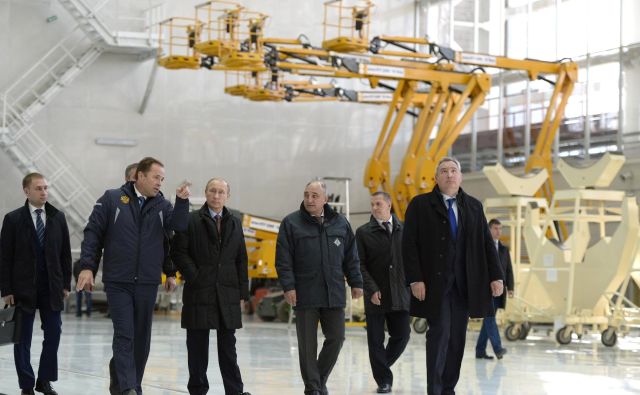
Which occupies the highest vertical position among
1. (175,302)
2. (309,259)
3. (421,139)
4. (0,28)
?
(0,28)

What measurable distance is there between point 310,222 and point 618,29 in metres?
21.5

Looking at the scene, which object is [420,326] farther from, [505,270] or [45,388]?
[45,388]

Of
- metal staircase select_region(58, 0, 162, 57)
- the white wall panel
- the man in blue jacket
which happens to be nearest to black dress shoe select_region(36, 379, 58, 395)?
the man in blue jacket

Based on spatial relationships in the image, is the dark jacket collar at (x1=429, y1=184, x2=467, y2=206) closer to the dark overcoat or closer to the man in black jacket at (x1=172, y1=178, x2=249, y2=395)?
the man in black jacket at (x1=172, y1=178, x2=249, y2=395)

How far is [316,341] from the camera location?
345 inches

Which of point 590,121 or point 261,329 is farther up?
point 590,121

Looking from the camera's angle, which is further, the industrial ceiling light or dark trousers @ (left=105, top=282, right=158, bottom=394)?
the industrial ceiling light

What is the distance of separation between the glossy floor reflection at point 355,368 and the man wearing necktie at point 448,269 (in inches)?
76.5

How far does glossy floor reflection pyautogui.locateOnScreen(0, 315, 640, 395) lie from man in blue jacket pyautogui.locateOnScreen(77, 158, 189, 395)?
4.94 feet

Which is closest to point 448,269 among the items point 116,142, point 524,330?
point 524,330

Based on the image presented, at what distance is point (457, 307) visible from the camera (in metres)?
8.06

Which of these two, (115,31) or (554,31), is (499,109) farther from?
(115,31)

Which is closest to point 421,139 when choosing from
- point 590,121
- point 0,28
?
point 590,121

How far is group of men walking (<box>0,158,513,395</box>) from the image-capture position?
26.3 feet
